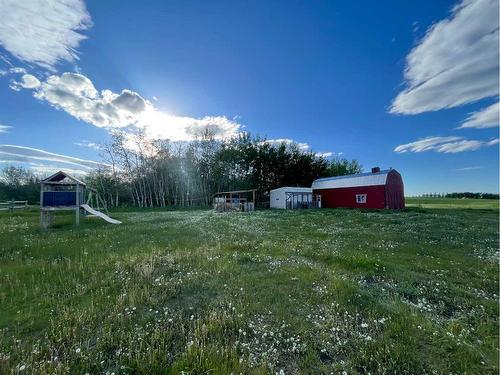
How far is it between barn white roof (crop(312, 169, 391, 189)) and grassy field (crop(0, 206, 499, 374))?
3092 centimetres

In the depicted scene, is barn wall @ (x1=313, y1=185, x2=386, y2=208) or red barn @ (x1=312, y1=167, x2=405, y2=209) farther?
barn wall @ (x1=313, y1=185, x2=386, y2=208)

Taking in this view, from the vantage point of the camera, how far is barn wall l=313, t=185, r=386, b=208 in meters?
38.2

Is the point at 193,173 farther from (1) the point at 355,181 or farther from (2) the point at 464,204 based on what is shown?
(2) the point at 464,204

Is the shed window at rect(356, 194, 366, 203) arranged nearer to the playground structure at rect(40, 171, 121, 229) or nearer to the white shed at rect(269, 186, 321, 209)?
the white shed at rect(269, 186, 321, 209)

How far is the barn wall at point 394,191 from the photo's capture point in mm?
37625

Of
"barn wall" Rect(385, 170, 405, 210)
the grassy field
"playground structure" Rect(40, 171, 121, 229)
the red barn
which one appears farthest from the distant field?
"playground structure" Rect(40, 171, 121, 229)

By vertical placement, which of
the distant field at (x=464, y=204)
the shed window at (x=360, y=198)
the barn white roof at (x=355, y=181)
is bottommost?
the distant field at (x=464, y=204)

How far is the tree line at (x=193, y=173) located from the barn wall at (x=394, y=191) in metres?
20.5

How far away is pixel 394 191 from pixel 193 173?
40.5 meters

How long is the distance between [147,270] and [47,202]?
64.9ft

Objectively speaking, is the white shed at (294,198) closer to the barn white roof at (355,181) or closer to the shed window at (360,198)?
the barn white roof at (355,181)

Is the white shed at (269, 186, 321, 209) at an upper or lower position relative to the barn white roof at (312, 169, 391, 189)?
lower

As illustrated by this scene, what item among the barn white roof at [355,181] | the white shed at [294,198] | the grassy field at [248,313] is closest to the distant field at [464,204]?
the barn white roof at [355,181]

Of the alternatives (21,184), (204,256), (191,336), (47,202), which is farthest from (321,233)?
(21,184)
